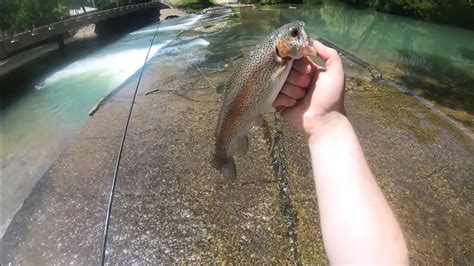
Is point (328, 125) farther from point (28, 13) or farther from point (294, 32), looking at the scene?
point (28, 13)

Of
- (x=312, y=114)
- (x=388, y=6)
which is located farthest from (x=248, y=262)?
(x=388, y=6)

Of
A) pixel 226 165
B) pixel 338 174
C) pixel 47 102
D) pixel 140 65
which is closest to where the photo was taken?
pixel 338 174

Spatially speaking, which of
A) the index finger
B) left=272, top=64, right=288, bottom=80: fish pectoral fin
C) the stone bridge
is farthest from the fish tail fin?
the stone bridge

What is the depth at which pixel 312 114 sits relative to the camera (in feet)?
8.16

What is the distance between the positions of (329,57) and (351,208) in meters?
1.12

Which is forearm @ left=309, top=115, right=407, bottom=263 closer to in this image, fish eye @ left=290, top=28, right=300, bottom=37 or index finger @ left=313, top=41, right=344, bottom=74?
index finger @ left=313, top=41, right=344, bottom=74

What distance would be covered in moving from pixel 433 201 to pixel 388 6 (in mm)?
33593

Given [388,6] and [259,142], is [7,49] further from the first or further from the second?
[388,6]

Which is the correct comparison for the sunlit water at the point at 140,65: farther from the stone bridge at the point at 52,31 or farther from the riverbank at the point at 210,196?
the riverbank at the point at 210,196

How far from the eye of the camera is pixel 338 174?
2039mm

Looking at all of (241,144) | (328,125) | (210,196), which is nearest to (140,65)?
(210,196)

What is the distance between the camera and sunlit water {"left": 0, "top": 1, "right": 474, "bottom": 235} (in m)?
10.8

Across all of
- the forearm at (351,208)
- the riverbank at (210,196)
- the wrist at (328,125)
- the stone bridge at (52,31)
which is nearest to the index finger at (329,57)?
the wrist at (328,125)

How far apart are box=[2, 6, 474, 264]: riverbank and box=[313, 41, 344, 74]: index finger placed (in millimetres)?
3104
